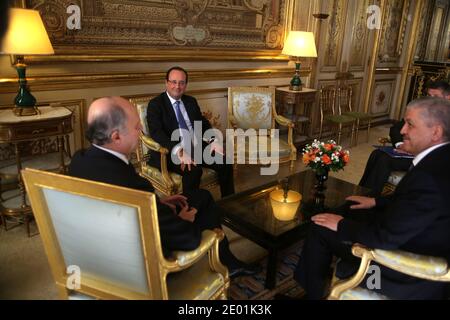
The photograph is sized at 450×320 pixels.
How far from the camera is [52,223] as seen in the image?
1104 mm

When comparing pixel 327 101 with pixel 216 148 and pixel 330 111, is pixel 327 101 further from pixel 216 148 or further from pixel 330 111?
pixel 216 148

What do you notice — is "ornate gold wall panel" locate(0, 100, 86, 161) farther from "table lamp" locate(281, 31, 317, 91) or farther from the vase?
"table lamp" locate(281, 31, 317, 91)

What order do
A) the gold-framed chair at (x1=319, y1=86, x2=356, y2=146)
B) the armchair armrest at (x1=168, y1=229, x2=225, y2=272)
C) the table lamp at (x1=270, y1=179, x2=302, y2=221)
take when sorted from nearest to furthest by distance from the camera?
1. the armchair armrest at (x1=168, y1=229, x2=225, y2=272)
2. the table lamp at (x1=270, y1=179, x2=302, y2=221)
3. the gold-framed chair at (x1=319, y1=86, x2=356, y2=146)

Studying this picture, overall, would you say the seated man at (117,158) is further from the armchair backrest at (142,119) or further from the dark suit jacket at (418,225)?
the armchair backrest at (142,119)

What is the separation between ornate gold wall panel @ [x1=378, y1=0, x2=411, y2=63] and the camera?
17.1 ft

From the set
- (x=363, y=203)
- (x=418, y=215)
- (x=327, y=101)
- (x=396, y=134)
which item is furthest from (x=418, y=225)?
(x=327, y=101)

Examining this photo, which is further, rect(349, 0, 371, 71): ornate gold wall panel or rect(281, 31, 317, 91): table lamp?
rect(349, 0, 371, 71): ornate gold wall panel

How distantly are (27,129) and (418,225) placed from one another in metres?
2.04

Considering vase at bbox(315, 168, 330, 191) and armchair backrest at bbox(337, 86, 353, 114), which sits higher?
armchair backrest at bbox(337, 86, 353, 114)

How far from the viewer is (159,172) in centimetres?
232

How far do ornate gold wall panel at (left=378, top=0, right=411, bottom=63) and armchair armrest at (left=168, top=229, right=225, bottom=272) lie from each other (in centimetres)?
510

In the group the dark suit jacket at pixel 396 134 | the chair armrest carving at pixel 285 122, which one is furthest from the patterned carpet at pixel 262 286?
the dark suit jacket at pixel 396 134

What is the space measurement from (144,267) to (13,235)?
5.26 feet

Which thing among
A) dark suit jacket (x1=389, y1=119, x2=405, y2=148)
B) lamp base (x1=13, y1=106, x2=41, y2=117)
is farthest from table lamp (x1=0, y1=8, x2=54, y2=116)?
dark suit jacket (x1=389, y1=119, x2=405, y2=148)
